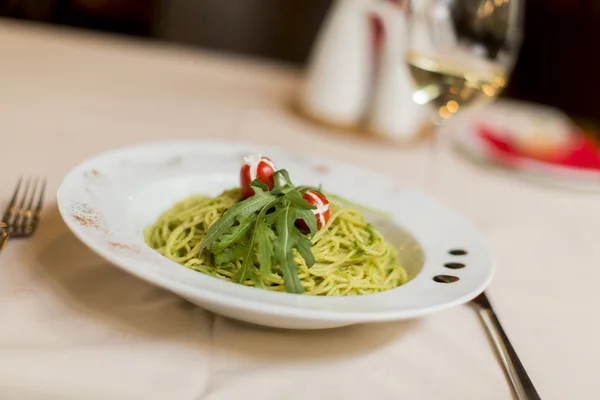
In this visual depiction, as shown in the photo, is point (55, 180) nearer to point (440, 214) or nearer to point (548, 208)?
point (440, 214)

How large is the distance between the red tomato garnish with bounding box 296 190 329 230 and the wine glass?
56 cm

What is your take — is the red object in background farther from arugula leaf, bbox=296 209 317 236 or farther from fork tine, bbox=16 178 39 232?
fork tine, bbox=16 178 39 232

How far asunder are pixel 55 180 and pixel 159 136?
0.36 metres

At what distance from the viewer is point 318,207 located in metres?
0.87

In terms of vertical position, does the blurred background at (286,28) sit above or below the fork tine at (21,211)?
below

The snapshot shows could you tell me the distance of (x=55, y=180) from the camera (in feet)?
3.81

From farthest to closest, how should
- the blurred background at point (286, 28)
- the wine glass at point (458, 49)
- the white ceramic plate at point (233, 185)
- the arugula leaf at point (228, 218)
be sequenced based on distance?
1. the blurred background at point (286, 28)
2. the wine glass at point (458, 49)
3. the arugula leaf at point (228, 218)
4. the white ceramic plate at point (233, 185)

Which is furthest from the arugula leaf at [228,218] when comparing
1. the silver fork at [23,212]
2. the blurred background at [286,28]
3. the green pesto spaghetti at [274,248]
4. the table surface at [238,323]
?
the blurred background at [286,28]

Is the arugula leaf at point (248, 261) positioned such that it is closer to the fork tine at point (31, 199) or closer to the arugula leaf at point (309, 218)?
the arugula leaf at point (309, 218)

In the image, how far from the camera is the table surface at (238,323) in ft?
2.36

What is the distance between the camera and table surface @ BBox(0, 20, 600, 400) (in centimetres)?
72

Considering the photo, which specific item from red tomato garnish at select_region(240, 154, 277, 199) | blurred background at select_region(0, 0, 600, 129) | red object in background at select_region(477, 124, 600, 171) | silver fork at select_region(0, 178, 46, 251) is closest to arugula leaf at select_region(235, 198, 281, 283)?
red tomato garnish at select_region(240, 154, 277, 199)

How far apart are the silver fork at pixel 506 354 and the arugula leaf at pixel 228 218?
375 mm

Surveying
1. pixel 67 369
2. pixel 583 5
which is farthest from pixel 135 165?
pixel 583 5
